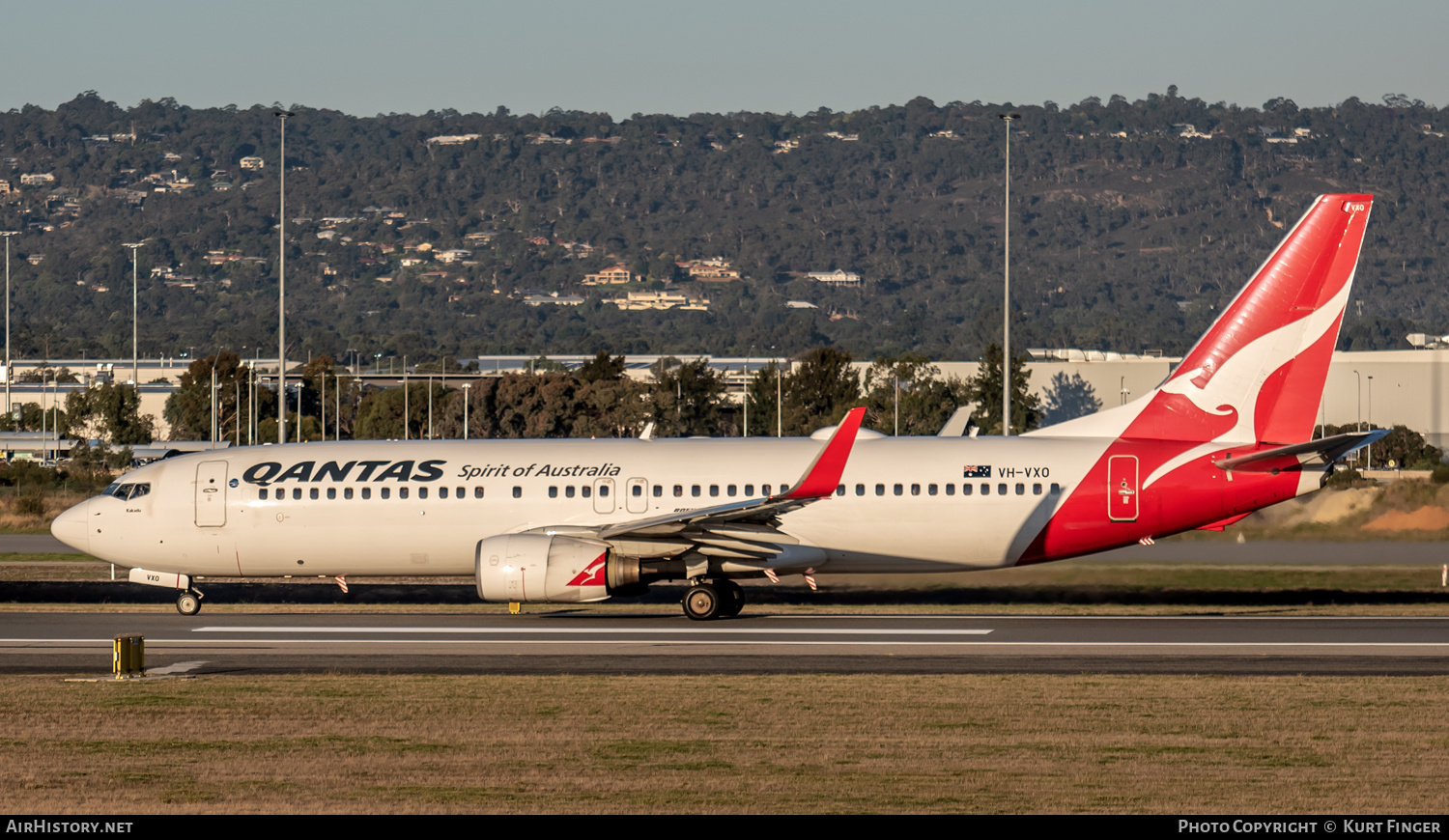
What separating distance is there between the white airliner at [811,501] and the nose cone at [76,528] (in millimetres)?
290

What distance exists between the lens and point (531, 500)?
92.7ft

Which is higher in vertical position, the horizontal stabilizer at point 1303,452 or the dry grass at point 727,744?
the horizontal stabilizer at point 1303,452

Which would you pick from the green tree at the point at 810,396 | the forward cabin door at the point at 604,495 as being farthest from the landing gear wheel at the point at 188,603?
the green tree at the point at 810,396

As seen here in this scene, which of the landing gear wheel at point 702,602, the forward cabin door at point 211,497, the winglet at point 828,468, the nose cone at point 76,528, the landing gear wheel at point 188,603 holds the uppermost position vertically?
the winglet at point 828,468

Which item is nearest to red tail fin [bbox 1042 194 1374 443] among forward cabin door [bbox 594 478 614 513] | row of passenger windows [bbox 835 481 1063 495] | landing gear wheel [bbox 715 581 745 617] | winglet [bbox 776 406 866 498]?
row of passenger windows [bbox 835 481 1063 495]

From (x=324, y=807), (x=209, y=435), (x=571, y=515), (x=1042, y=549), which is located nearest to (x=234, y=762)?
(x=324, y=807)

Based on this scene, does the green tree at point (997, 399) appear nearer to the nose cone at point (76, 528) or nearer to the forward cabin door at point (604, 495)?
the forward cabin door at point (604, 495)

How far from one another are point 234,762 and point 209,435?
98.6 m

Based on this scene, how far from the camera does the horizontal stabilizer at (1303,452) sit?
25.8 meters

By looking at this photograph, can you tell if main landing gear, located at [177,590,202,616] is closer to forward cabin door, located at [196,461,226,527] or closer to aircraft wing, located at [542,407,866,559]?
forward cabin door, located at [196,461,226,527]

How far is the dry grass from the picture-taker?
42.4ft
